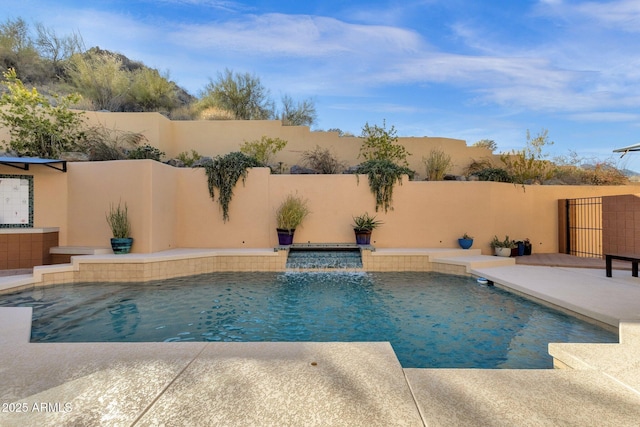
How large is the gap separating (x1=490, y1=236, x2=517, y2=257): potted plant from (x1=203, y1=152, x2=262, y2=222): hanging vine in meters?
6.81

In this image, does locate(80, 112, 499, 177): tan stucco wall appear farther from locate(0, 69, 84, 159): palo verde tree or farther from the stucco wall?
the stucco wall

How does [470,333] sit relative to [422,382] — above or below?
below

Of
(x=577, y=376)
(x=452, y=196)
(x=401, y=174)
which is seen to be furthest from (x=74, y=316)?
(x=452, y=196)

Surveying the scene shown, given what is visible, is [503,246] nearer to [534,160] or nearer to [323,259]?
[534,160]

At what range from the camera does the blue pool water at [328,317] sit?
11.0 feet

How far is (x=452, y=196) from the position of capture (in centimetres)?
902

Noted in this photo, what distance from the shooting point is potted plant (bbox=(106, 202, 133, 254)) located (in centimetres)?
714

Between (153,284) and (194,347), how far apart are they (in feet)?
13.8

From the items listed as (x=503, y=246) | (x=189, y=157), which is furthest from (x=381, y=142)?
(x=189, y=157)

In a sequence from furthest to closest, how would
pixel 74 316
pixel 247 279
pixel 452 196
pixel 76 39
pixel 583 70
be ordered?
pixel 76 39 → pixel 583 70 → pixel 452 196 → pixel 247 279 → pixel 74 316

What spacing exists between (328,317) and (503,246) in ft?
19.9

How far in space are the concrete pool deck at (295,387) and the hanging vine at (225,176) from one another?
6.40 m

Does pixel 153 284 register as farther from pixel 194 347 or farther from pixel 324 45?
pixel 324 45

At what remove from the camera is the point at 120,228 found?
7.30 m
